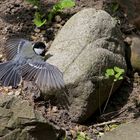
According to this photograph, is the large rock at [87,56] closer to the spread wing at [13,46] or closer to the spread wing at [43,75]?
the spread wing at [43,75]

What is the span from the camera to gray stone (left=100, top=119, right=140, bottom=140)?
4.00m

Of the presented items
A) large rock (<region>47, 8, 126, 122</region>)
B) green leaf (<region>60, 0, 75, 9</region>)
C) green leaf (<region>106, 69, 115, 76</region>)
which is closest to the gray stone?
large rock (<region>47, 8, 126, 122</region>)

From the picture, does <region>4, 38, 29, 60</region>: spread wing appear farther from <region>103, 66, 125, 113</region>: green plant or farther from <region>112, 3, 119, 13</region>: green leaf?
<region>112, 3, 119, 13</region>: green leaf

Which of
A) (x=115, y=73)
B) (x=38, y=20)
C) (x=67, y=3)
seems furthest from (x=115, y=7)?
(x=115, y=73)

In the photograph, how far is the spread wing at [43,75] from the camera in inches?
158

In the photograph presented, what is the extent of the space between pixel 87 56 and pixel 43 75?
0.43 metres

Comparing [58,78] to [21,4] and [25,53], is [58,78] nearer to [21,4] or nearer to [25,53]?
[25,53]

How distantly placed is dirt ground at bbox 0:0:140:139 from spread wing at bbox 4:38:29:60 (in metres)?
0.15

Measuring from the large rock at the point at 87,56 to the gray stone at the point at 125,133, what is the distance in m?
0.27

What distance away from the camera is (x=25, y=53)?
172 inches

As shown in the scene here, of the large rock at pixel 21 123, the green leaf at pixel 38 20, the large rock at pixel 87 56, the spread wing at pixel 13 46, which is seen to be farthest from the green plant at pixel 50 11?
the large rock at pixel 21 123

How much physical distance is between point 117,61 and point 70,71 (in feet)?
1.63

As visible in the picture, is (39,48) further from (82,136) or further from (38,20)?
(82,136)

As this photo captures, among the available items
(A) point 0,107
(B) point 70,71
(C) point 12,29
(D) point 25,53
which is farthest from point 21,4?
(A) point 0,107
